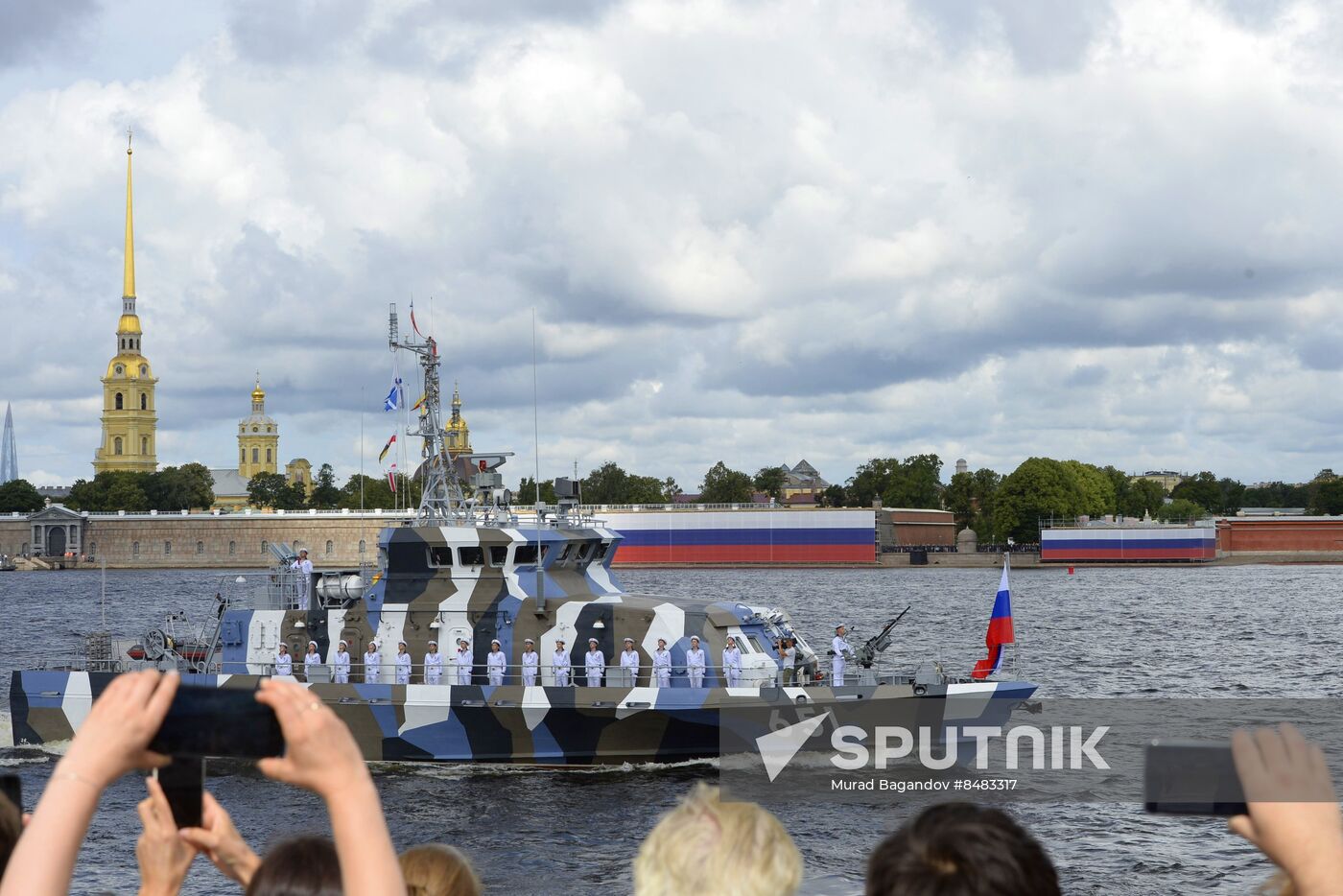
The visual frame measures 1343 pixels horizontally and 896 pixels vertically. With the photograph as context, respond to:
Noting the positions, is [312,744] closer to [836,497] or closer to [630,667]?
[630,667]

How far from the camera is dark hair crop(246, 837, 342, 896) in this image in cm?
300

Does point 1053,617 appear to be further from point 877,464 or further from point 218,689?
point 877,464

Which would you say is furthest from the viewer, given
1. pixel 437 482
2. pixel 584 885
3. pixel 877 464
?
pixel 877 464

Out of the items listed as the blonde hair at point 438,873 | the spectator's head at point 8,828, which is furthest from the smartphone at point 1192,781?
the spectator's head at point 8,828

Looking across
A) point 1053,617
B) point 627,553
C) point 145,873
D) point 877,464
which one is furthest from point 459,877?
point 877,464

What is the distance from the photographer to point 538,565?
2420 cm

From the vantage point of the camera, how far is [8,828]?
10.6 ft

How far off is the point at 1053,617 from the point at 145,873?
208ft

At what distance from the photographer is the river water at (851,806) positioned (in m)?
18.8

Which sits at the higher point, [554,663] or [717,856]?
[717,856]

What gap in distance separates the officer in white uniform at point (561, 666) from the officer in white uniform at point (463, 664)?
4.77 feet

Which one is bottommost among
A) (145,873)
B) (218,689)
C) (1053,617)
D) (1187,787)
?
(1053,617)

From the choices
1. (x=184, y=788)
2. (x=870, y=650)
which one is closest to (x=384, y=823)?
(x=184, y=788)

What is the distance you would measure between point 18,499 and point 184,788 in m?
177
